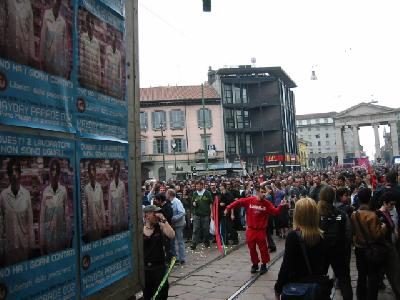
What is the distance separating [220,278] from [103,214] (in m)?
6.32

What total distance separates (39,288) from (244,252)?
33.5 feet

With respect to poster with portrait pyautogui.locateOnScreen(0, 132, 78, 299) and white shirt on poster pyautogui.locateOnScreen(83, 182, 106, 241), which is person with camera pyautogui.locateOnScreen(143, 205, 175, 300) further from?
poster with portrait pyautogui.locateOnScreen(0, 132, 78, 299)

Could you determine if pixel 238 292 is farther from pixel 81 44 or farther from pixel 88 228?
pixel 81 44

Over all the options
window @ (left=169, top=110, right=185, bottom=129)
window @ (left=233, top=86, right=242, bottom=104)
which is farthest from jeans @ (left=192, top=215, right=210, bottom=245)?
window @ (left=233, top=86, right=242, bottom=104)

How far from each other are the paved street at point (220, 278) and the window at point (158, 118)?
140 feet

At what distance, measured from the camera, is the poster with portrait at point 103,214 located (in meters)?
2.50

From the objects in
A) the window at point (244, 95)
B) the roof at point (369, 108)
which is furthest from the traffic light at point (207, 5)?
the roof at point (369, 108)

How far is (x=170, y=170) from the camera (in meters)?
53.1

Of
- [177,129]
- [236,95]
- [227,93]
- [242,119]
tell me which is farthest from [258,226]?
[242,119]

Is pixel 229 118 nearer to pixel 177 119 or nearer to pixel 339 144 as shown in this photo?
pixel 177 119

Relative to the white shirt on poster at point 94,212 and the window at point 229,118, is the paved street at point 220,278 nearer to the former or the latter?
the white shirt on poster at point 94,212

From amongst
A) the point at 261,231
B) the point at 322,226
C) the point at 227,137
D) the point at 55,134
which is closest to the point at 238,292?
the point at 261,231

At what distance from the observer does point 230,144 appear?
5747 cm

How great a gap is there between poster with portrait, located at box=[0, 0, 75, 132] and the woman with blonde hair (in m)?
2.30
